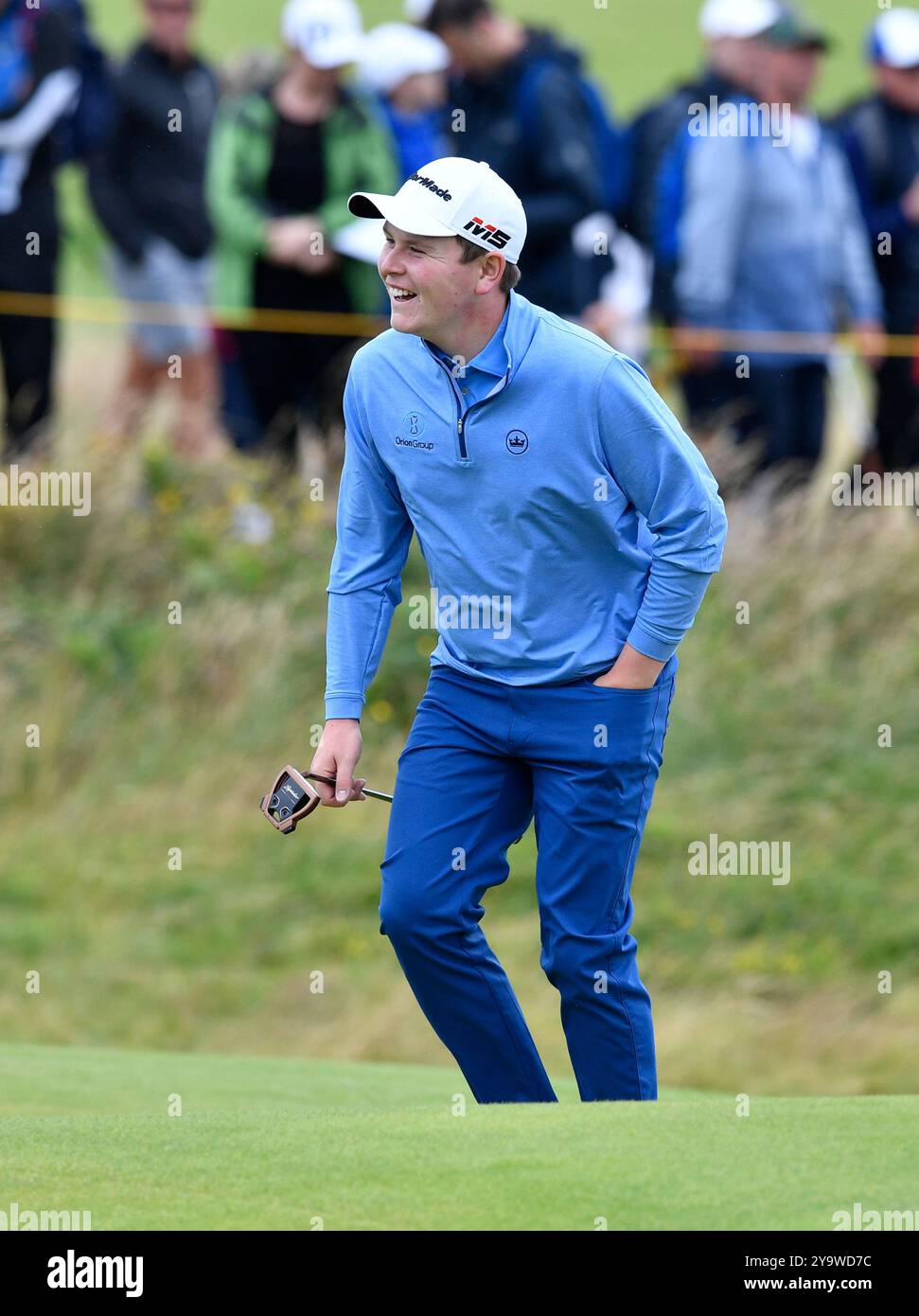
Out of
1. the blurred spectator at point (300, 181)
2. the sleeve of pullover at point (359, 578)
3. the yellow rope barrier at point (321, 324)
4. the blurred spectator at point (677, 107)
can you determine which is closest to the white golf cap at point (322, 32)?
the blurred spectator at point (300, 181)

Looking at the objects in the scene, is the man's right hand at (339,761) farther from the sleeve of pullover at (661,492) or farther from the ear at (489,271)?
the ear at (489,271)

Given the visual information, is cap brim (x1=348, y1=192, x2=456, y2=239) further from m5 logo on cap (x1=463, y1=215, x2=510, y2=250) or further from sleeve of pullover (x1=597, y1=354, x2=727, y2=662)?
sleeve of pullover (x1=597, y1=354, x2=727, y2=662)

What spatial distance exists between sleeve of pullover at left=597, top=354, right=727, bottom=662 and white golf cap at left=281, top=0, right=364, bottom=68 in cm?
620

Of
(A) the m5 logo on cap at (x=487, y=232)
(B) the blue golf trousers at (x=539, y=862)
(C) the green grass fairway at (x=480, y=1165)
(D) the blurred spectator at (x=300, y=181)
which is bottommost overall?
(C) the green grass fairway at (x=480, y=1165)

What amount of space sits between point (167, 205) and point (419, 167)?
1.37 m

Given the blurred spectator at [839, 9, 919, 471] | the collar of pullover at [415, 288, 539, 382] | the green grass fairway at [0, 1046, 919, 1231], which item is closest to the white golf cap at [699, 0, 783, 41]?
the blurred spectator at [839, 9, 919, 471]

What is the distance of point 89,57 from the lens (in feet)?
35.9

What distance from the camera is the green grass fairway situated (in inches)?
157

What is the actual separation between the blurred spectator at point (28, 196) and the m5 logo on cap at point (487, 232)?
637cm

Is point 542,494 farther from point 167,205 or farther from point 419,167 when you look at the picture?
point 167,205

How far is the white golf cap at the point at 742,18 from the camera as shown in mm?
11125

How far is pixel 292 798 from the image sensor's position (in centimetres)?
519
